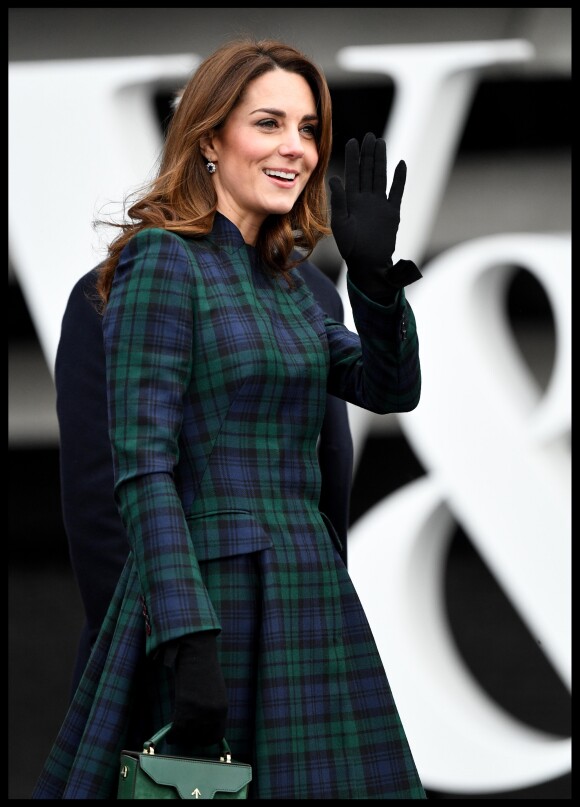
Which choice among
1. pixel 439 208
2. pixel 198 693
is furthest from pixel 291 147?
pixel 439 208

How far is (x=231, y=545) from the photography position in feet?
5.54

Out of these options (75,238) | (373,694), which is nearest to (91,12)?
(75,238)

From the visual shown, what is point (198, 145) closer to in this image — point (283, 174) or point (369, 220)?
point (283, 174)

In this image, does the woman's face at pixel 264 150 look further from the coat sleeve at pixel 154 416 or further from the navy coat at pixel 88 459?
the navy coat at pixel 88 459

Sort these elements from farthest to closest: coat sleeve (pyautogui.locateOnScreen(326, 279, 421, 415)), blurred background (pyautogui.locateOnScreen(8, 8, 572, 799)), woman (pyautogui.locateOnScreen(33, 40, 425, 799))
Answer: blurred background (pyautogui.locateOnScreen(8, 8, 572, 799)) < coat sleeve (pyautogui.locateOnScreen(326, 279, 421, 415)) < woman (pyautogui.locateOnScreen(33, 40, 425, 799))

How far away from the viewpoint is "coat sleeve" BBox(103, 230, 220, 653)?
5.22ft

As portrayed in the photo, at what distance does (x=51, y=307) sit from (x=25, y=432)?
35 centimetres

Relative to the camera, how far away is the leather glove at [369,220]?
1733 mm

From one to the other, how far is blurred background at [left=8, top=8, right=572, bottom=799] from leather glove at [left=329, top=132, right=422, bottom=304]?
5.15 ft

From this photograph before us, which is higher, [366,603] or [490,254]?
[490,254]

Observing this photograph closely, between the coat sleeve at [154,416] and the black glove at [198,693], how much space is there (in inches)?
0.9

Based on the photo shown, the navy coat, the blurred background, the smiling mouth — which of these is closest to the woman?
the smiling mouth

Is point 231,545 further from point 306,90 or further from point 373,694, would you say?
point 306,90

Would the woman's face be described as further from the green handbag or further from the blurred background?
the blurred background
